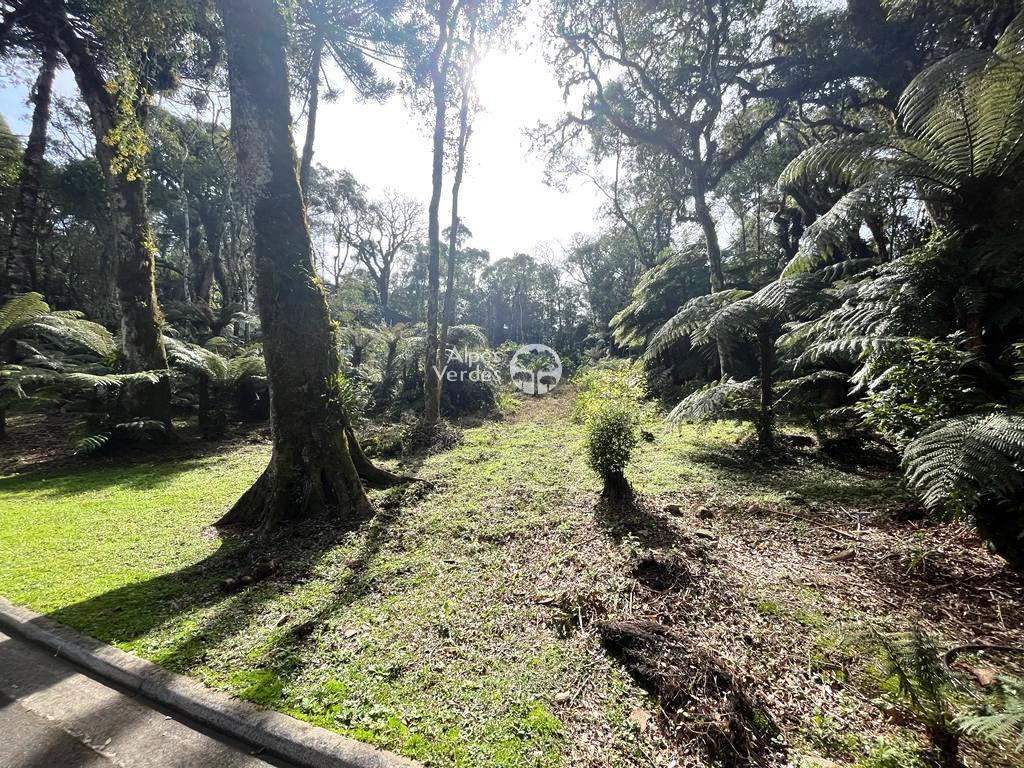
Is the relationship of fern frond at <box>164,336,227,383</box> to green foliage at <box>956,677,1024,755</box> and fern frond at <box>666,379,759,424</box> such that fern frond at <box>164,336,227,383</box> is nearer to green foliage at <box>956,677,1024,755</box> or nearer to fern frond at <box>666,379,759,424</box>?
fern frond at <box>666,379,759,424</box>

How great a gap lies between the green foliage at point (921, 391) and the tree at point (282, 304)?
474cm

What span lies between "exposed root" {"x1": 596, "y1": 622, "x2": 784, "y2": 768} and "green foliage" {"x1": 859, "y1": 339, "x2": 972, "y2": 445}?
2326 millimetres

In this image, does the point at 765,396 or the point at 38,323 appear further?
the point at 38,323

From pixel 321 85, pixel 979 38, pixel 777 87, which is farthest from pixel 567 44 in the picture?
pixel 979 38

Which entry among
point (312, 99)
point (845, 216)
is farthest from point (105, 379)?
point (845, 216)

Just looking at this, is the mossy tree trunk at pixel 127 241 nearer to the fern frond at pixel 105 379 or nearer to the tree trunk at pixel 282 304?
the fern frond at pixel 105 379

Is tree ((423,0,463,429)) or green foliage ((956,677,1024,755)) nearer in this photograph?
green foliage ((956,677,1024,755))

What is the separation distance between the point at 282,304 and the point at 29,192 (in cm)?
929

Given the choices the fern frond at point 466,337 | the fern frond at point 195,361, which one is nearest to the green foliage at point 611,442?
the fern frond at point 195,361

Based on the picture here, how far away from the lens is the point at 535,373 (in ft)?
64.3

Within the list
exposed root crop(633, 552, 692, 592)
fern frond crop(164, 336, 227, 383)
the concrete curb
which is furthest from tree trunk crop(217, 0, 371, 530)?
fern frond crop(164, 336, 227, 383)

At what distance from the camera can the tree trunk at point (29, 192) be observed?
7.82 meters

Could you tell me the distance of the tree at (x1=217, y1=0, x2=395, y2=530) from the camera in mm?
3910

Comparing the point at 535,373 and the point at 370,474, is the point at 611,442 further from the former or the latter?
the point at 535,373
